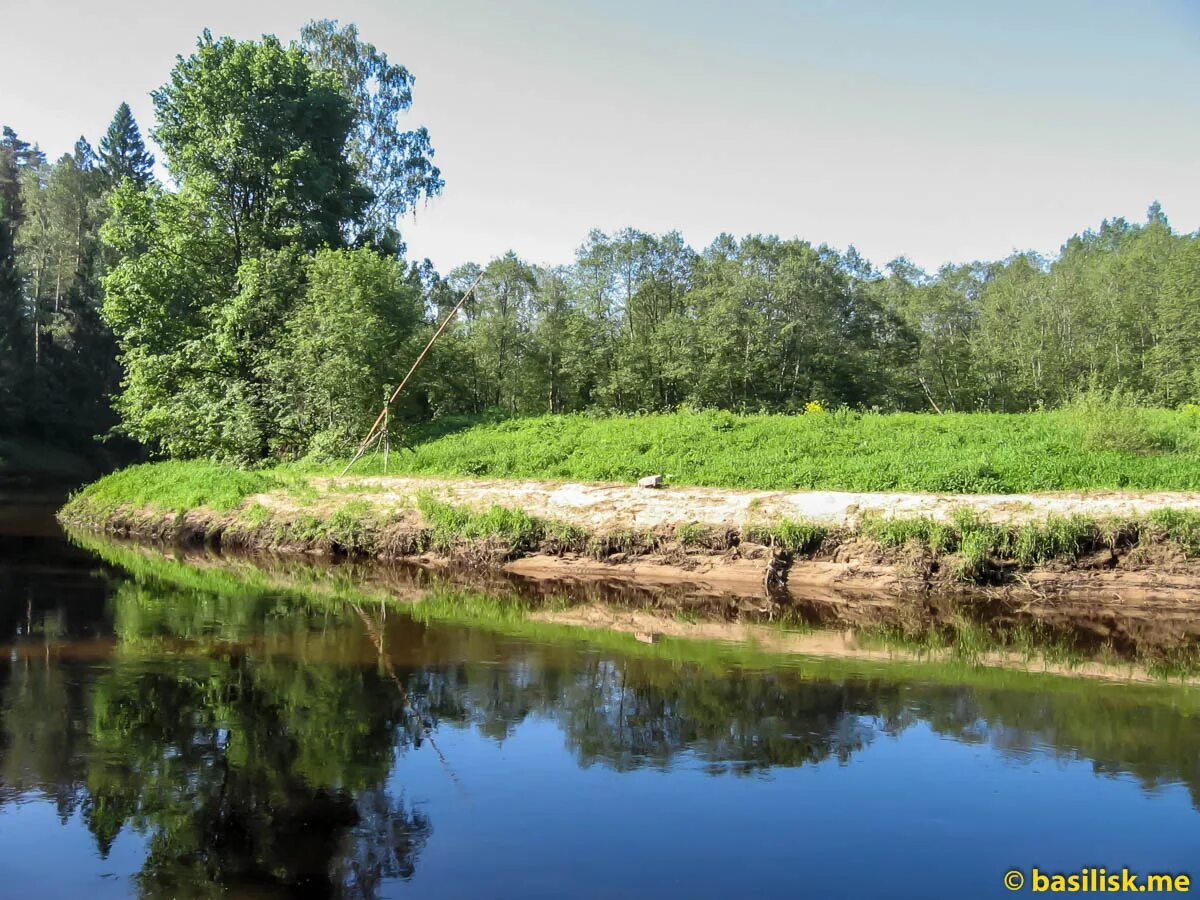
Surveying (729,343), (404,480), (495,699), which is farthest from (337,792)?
(729,343)

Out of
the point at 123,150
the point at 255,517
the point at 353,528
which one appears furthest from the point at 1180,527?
the point at 123,150

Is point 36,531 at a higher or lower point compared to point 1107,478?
lower

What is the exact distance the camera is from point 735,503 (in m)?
18.7

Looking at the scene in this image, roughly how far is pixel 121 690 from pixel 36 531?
64.3 ft

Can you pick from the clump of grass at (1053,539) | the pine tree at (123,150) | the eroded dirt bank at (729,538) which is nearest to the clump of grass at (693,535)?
the eroded dirt bank at (729,538)

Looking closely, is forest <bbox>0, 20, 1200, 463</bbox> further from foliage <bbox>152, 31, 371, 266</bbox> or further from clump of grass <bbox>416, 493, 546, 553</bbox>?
clump of grass <bbox>416, 493, 546, 553</bbox>

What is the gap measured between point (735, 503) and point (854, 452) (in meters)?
4.25

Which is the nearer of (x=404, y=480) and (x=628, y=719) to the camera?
(x=628, y=719)

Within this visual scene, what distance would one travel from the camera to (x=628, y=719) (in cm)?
974

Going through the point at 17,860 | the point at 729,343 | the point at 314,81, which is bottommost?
the point at 17,860

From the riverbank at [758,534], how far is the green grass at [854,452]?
→ 3.09 feet

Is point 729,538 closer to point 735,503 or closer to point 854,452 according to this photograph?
point 735,503

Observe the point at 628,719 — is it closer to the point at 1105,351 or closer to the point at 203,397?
the point at 203,397

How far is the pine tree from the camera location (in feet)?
188
